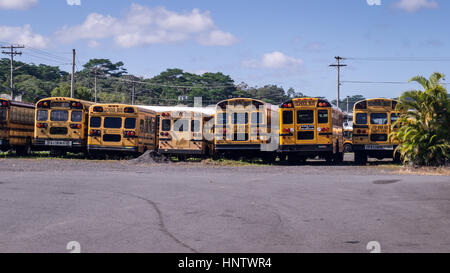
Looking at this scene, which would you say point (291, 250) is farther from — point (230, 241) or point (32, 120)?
point (32, 120)

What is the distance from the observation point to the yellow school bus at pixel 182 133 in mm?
25672

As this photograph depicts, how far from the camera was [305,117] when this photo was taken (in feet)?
79.9

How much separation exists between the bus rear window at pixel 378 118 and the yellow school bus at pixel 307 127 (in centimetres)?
230

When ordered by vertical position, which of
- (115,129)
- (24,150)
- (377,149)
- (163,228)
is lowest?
(163,228)

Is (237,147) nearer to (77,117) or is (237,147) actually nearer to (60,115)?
(77,117)

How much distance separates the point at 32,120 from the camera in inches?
1176

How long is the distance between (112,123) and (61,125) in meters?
2.65

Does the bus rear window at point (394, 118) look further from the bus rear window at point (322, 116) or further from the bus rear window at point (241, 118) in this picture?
the bus rear window at point (241, 118)

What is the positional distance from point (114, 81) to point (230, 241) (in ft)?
329

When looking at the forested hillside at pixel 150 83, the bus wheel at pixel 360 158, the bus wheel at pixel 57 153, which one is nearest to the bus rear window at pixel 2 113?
the bus wheel at pixel 57 153

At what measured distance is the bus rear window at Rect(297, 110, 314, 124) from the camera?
2425 centimetres

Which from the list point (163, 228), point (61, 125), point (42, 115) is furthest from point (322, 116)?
point (163, 228)

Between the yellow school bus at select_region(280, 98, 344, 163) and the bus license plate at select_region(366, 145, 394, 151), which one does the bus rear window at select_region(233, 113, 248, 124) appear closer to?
the yellow school bus at select_region(280, 98, 344, 163)
